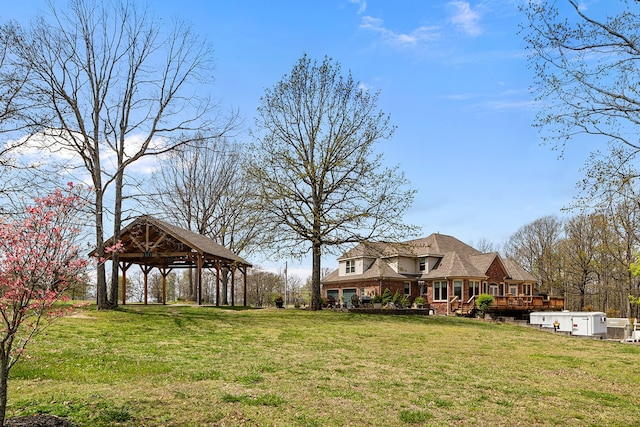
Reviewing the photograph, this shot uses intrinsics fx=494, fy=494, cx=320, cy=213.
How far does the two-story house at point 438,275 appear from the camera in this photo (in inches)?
1415

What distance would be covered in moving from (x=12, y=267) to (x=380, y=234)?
69.4 ft

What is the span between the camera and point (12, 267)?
560 cm

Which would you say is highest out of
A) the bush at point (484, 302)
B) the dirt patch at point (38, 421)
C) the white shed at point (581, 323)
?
the dirt patch at point (38, 421)

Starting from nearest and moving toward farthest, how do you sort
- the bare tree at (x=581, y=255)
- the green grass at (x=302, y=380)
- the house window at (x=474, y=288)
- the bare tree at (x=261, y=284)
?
the green grass at (x=302, y=380)
the house window at (x=474, y=288)
the bare tree at (x=581, y=255)
the bare tree at (x=261, y=284)

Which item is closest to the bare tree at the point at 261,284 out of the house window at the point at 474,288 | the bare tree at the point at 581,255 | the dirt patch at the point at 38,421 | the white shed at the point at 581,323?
the house window at the point at 474,288

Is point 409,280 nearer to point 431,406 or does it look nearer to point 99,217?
point 99,217

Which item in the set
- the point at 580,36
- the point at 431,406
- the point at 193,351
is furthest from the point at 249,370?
the point at 580,36

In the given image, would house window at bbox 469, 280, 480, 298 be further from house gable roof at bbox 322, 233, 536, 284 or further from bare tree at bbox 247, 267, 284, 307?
bare tree at bbox 247, 267, 284, 307

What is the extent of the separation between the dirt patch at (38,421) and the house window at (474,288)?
109 ft

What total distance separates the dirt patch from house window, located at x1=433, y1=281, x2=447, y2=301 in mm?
33065

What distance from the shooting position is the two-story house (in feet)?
118

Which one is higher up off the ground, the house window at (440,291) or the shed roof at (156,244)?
the shed roof at (156,244)

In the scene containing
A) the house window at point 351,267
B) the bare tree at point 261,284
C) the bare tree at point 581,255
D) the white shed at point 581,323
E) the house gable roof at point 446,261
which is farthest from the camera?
the bare tree at point 261,284

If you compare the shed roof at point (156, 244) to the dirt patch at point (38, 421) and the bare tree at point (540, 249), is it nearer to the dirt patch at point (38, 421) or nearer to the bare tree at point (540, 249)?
the dirt patch at point (38, 421)
